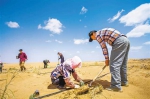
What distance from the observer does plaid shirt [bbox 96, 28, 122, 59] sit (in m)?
3.58

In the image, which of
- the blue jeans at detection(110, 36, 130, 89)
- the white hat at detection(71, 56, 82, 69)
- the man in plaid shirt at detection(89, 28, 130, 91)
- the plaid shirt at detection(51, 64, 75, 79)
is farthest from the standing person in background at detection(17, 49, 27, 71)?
the blue jeans at detection(110, 36, 130, 89)

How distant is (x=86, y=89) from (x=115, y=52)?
1.16m

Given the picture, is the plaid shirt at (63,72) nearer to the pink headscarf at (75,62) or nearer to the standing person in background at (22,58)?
the pink headscarf at (75,62)

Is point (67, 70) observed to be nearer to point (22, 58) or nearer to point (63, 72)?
point (63, 72)

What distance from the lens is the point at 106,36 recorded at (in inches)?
144

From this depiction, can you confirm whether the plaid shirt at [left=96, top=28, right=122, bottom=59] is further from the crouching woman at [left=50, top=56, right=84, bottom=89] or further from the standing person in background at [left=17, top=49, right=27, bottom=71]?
the standing person in background at [left=17, top=49, right=27, bottom=71]

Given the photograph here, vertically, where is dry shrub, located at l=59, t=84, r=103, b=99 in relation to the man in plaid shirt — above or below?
below

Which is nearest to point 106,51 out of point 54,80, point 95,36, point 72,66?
point 95,36

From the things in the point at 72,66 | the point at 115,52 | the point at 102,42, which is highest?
the point at 102,42

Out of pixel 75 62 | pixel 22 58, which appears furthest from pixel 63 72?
pixel 22 58

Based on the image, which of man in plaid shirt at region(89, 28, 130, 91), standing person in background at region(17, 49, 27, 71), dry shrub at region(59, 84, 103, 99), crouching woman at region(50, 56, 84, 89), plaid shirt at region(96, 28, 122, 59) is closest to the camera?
dry shrub at region(59, 84, 103, 99)

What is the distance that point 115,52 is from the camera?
3.56 metres

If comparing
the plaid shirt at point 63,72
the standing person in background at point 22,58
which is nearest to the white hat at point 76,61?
the plaid shirt at point 63,72

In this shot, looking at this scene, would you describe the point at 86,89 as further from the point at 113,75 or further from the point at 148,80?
the point at 148,80
